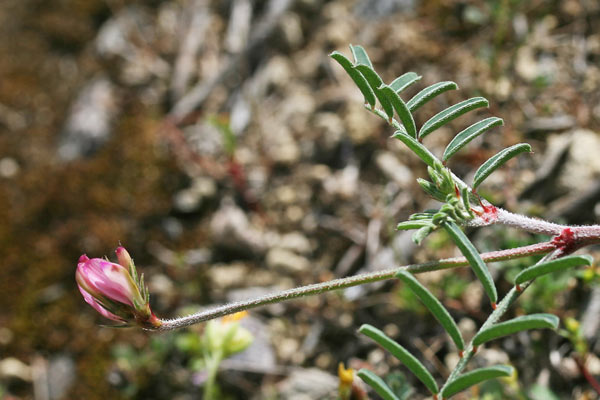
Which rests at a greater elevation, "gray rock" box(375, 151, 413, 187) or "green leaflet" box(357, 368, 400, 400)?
"green leaflet" box(357, 368, 400, 400)

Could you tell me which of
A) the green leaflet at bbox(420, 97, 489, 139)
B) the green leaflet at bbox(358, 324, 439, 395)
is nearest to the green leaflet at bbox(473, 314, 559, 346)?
the green leaflet at bbox(358, 324, 439, 395)

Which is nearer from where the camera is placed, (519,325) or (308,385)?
(519,325)

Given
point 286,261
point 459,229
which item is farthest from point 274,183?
point 459,229

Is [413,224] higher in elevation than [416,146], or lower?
lower

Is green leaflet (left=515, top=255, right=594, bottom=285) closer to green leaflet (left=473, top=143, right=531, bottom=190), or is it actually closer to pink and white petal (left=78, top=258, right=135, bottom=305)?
green leaflet (left=473, top=143, right=531, bottom=190)

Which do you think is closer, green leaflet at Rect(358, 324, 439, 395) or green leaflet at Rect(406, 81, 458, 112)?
green leaflet at Rect(358, 324, 439, 395)

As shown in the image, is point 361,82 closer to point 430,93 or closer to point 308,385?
point 430,93
